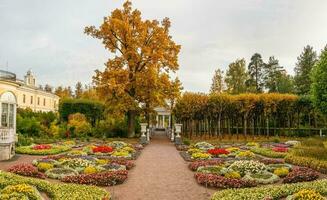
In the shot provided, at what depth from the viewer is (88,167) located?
16.3 meters

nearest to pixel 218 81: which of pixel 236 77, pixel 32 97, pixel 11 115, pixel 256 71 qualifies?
pixel 236 77

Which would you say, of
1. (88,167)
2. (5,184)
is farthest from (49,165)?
(5,184)

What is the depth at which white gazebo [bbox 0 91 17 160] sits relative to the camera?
2005cm

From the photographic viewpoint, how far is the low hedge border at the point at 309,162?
617 inches

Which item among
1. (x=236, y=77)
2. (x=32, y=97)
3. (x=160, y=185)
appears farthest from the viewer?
(x=32, y=97)

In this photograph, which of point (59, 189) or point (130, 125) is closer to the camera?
point (59, 189)

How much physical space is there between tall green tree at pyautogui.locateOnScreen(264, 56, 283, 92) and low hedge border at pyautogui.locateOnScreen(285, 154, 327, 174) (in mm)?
51595

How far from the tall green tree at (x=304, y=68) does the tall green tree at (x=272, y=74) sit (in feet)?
15.1

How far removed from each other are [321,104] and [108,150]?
20219 mm

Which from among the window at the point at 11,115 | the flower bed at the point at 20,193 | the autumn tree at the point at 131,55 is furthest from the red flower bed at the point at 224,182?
the autumn tree at the point at 131,55

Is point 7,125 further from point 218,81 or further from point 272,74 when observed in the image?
point 272,74

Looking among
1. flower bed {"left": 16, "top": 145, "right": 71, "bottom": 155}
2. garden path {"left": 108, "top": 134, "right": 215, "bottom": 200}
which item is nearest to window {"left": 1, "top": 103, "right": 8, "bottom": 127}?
flower bed {"left": 16, "top": 145, "right": 71, "bottom": 155}

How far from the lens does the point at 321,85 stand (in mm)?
32906

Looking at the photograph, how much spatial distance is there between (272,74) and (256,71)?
10.1ft
